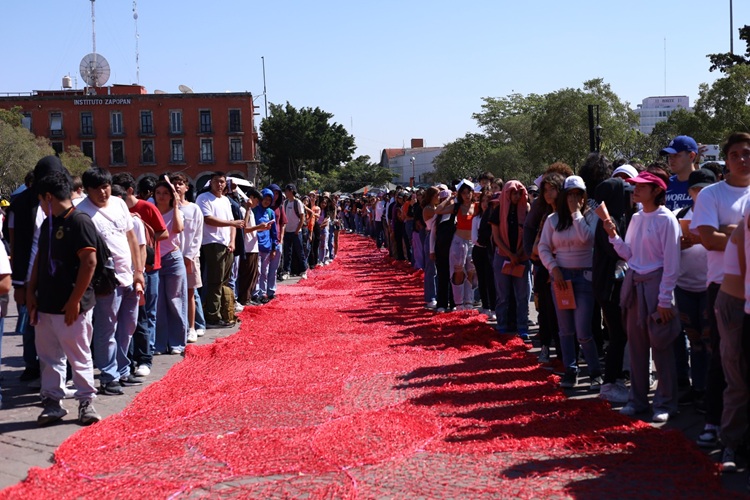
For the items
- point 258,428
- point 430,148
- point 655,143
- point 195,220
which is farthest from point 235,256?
point 430,148

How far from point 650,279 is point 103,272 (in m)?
4.24

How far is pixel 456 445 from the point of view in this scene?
5824 mm

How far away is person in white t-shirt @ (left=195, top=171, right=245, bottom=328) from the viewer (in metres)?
11.8

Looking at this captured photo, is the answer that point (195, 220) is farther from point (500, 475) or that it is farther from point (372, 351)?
point (500, 475)

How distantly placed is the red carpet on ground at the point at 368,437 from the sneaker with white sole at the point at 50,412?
0.37 m

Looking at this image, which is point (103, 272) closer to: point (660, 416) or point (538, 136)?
point (660, 416)

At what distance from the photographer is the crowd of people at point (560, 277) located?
5.69m

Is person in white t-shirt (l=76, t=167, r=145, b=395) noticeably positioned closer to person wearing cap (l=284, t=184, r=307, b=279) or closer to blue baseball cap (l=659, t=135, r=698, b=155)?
blue baseball cap (l=659, t=135, r=698, b=155)

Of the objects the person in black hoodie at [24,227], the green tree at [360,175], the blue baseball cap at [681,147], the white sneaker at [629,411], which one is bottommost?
the white sneaker at [629,411]

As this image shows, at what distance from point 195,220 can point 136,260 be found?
2.56 meters

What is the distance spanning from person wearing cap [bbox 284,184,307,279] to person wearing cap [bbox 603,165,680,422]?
13.1m

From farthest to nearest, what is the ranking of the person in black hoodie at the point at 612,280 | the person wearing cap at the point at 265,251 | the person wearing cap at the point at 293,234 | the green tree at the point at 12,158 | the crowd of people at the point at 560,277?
the green tree at the point at 12,158 → the person wearing cap at the point at 293,234 → the person wearing cap at the point at 265,251 → the person in black hoodie at the point at 612,280 → the crowd of people at the point at 560,277

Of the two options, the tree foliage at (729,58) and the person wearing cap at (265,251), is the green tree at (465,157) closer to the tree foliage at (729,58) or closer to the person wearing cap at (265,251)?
the tree foliage at (729,58)

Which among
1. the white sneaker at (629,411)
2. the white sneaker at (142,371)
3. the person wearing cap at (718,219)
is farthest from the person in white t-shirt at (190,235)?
the person wearing cap at (718,219)
